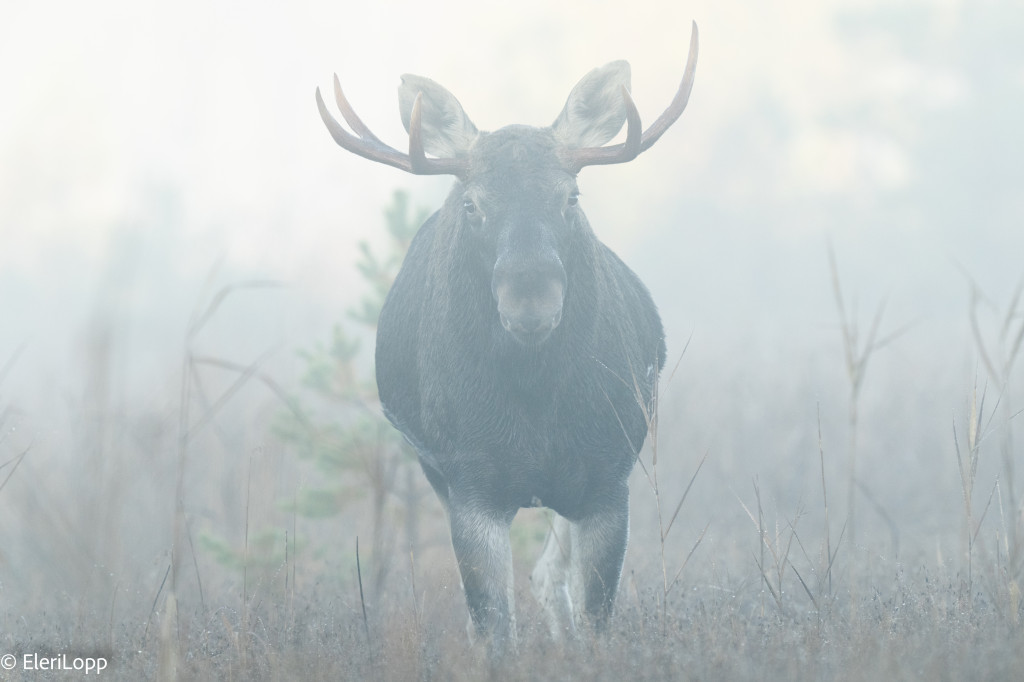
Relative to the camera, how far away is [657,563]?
791cm

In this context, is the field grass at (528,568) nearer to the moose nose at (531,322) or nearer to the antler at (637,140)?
the moose nose at (531,322)

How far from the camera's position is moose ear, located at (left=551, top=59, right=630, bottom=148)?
15.5ft

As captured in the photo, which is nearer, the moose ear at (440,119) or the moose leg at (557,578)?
the moose ear at (440,119)

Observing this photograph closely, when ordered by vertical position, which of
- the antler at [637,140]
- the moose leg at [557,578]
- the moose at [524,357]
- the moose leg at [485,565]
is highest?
the antler at [637,140]

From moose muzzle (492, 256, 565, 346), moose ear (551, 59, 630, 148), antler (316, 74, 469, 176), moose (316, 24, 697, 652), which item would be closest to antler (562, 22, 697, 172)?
moose (316, 24, 697, 652)

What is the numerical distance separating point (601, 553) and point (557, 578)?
1.33 meters

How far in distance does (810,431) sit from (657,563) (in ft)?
19.2

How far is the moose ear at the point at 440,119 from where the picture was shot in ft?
15.6

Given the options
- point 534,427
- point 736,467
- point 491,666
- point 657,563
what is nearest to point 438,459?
point 534,427

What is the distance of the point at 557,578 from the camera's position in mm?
5645

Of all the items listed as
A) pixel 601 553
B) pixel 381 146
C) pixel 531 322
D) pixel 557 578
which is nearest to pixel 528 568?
pixel 557 578

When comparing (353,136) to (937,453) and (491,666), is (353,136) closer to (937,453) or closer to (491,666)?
(491,666)

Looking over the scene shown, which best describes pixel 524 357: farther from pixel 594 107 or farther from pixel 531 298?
pixel 594 107

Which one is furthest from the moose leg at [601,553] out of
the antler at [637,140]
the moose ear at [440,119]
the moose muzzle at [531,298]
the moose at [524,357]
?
the moose ear at [440,119]
